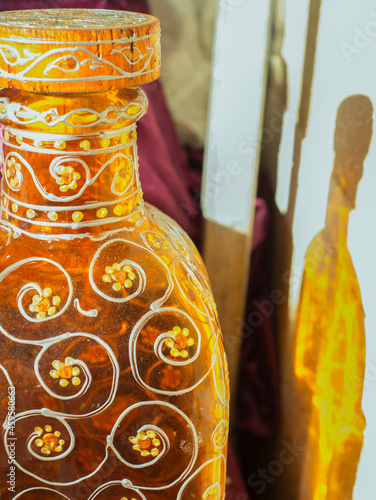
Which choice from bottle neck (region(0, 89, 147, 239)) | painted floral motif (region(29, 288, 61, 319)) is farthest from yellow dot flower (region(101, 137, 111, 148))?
painted floral motif (region(29, 288, 61, 319))

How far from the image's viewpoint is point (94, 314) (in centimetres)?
44

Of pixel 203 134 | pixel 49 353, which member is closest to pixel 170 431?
pixel 49 353

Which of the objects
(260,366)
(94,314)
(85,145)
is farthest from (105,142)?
(260,366)

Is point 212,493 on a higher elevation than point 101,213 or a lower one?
lower

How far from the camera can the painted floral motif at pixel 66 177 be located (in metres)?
0.43

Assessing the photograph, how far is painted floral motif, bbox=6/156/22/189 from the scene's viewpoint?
44 cm

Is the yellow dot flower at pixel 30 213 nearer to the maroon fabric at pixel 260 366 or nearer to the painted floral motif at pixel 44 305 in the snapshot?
the painted floral motif at pixel 44 305

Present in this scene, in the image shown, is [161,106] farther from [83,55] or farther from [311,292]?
[83,55]

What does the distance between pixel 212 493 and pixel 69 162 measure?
30 cm

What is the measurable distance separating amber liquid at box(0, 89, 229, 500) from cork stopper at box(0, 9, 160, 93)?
3 cm

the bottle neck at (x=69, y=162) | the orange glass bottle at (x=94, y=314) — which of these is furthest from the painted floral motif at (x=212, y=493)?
the bottle neck at (x=69, y=162)

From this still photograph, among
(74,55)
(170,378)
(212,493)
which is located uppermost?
(74,55)

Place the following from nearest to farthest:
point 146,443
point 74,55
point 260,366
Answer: point 74,55 → point 146,443 → point 260,366

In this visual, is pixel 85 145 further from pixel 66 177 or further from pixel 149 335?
pixel 149 335
